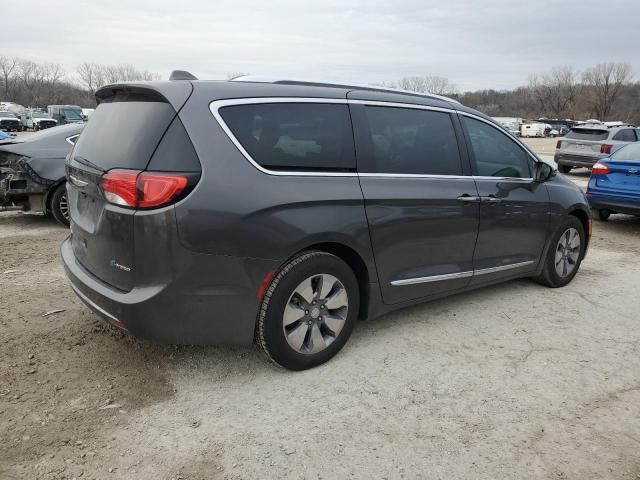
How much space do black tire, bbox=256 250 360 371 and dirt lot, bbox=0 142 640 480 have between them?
0.12m

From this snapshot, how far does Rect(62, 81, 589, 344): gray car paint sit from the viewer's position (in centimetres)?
271

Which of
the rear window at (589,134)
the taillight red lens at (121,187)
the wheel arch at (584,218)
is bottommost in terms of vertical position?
the wheel arch at (584,218)

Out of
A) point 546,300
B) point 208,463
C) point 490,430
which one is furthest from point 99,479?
point 546,300

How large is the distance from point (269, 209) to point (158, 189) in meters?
0.60

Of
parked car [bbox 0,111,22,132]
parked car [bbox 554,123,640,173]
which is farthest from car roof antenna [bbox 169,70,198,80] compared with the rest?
parked car [bbox 0,111,22,132]

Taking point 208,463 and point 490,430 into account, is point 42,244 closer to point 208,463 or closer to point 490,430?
point 208,463

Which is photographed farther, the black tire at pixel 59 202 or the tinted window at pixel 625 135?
the tinted window at pixel 625 135

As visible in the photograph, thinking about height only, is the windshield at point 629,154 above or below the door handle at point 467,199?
above

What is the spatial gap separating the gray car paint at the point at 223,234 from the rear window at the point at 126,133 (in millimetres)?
116

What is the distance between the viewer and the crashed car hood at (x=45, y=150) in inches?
273

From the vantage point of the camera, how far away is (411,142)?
375 cm

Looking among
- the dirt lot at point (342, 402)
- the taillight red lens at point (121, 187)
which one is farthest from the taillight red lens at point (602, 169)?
the taillight red lens at point (121, 187)

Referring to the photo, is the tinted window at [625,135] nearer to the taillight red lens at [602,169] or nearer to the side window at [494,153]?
the taillight red lens at [602,169]

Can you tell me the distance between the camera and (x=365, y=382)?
10.4 ft
